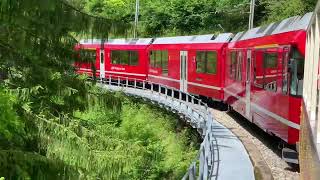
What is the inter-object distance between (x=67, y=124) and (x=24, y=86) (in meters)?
1.04

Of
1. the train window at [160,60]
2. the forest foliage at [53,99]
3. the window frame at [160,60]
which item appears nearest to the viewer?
the forest foliage at [53,99]

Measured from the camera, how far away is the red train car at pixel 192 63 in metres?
23.2

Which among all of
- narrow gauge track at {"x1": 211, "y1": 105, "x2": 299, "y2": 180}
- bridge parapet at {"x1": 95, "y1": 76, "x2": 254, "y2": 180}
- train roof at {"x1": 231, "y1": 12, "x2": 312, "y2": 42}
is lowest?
narrow gauge track at {"x1": 211, "y1": 105, "x2": 299, "y2": 180}

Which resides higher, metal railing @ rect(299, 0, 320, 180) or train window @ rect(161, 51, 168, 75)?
metal railing @ rect(299, 0, 320, 180)

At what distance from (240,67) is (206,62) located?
21.4 feet

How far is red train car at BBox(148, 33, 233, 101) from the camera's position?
2323cm

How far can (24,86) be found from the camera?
10.6 metres

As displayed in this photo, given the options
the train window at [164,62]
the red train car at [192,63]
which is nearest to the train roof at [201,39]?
the red train car at [192,63]

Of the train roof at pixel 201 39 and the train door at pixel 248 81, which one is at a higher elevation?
the train roof at pixel 201 39

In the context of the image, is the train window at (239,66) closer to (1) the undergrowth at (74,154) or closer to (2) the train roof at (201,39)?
(2) the train roof at (201,39)

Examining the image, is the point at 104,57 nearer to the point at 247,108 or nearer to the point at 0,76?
the point at 247,108

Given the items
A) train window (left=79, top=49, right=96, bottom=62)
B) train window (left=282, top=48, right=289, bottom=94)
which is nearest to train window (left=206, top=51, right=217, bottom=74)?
train window (left=79, top=49, right=96, bottom=62)

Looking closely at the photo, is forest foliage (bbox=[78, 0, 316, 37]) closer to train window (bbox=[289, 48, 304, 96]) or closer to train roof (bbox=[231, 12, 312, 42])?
train roof (bbox=[231, 12, 312, 42])

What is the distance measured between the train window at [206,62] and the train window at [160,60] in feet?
15.4
